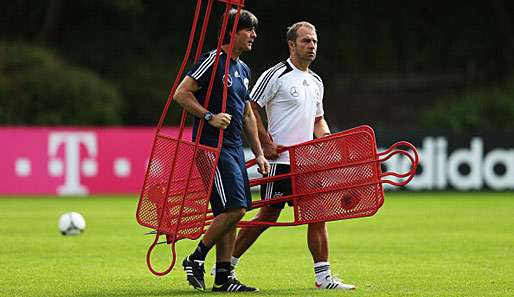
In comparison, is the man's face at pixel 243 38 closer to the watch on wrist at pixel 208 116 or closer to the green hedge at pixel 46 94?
the watch on wrist at pixel 208 116

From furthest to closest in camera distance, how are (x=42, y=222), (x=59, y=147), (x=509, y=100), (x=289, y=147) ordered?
(x=509, y=100) → (x=59, y=147) → (x=42, y=222) → (x=289, y=147)

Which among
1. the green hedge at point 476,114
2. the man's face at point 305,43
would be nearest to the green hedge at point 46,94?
the green hedge at point 476,114

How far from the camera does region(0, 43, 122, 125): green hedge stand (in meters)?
34.8

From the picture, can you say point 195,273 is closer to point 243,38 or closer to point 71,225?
Answer: point 243,38

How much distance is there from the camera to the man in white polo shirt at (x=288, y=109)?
411 inches

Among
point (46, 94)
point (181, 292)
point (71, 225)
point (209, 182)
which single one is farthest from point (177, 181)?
point (46, 94)

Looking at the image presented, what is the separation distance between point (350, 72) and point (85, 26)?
864cm

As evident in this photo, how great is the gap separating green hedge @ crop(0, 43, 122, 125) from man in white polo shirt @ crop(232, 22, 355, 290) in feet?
80.7

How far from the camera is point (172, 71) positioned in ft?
127

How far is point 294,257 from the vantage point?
13414mm

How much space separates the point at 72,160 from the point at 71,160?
0.02m

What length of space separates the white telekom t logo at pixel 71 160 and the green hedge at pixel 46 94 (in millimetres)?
7853

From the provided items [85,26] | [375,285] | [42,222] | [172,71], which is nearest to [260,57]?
[172,71]

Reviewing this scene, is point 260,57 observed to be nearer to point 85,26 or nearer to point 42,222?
point 85,26
